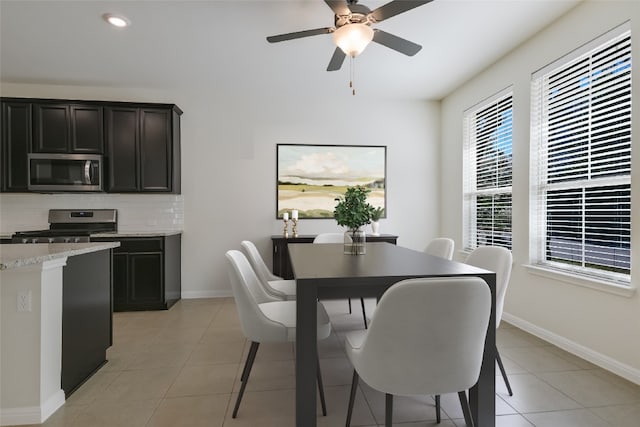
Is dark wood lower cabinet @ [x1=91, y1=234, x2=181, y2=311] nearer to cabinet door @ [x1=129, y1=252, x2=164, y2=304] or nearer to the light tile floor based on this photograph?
cabinet door @ [x1=129, y1=252, x2=164, y2=304]

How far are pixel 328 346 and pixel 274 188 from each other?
2.44 meters

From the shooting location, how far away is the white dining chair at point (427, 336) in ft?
3.78

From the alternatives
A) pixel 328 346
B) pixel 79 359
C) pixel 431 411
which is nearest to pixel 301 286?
pixel 431 411

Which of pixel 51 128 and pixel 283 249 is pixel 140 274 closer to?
pixel 283 249

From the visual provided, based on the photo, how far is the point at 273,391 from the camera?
2.09m

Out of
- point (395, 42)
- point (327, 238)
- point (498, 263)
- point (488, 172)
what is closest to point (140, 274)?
point (327, 238)

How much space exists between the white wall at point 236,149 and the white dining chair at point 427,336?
11.3 ft

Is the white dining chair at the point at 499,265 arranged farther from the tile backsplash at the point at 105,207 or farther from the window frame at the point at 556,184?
the tile backsplash at the point at 105,207

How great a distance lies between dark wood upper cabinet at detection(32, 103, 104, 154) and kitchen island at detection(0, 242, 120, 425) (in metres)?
2.41

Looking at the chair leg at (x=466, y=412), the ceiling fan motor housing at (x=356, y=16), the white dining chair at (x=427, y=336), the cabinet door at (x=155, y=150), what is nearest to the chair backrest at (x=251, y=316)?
the white dining chair at (x=427, y=336)

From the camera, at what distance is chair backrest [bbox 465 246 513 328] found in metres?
1.92

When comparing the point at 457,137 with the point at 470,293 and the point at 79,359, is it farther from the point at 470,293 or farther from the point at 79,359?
the point at 79,359

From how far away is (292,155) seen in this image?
4621mm

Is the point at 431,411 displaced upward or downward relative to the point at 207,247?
downward
